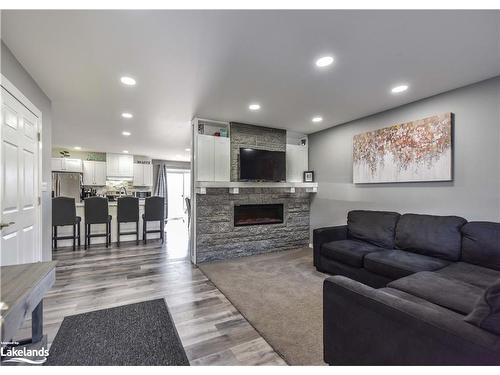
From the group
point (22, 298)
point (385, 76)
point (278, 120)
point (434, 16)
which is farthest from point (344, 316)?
point (278, 120)

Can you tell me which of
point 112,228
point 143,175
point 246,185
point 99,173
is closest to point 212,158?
point 246,185

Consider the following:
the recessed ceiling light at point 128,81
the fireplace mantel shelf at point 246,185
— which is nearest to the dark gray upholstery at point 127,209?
the fireplace mantel shelf at point 246,185

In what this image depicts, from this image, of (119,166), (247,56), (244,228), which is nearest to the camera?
(247,56)

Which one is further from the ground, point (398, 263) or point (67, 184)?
point (67, 184)

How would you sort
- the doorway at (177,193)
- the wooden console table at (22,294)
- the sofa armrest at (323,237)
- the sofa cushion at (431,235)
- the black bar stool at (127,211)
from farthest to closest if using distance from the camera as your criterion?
the doorway at (177,193), the black bar stool at (127,211), the sofa armrest at (323,237), the sofa cushion at (431,235), the wooden console table at (22,294)

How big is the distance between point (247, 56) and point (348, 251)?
2492mm

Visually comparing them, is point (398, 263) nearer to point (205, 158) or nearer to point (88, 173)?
point (205, 158)

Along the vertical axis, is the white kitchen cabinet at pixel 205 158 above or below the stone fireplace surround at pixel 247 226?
above

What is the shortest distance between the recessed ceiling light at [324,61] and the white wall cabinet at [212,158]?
219 centimetres

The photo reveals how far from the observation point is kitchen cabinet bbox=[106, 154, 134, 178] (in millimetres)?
7523

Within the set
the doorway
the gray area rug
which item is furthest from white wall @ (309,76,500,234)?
the doorway

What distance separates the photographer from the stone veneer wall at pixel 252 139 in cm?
423

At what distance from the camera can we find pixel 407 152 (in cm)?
323

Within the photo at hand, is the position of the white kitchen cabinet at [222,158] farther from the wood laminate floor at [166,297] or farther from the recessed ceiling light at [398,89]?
the recessed ceiling light at [398,89]
